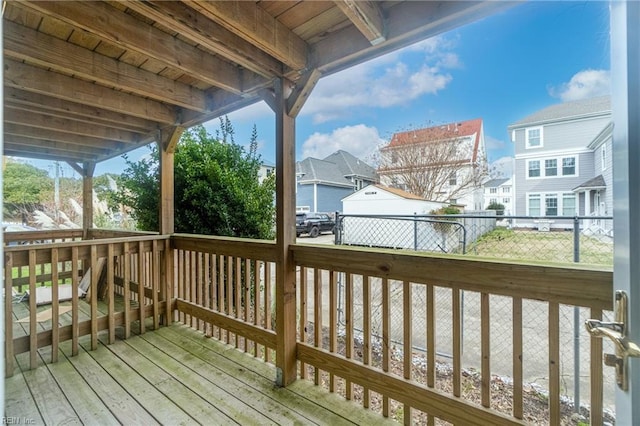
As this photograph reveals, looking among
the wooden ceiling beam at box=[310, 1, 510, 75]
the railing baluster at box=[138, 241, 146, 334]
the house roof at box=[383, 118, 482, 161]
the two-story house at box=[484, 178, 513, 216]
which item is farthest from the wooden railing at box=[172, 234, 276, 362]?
the house roof at box=[383, 118, 482, 161]

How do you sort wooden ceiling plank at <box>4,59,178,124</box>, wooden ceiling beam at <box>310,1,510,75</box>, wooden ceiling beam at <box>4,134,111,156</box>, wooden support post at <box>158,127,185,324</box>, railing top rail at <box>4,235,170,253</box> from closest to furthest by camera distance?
wooden ceiling beam at <box>310,1,510,75</box> → wooden ceiling plank at <box>4,59,178,124</box> → railing top rail at <box>4,235,170,253</box> → wooden support post at <box>158,127,185,324</box> → wooden ceiling beam at <box>4,134,111,156</box>

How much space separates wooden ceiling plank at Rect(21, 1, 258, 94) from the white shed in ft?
6.03

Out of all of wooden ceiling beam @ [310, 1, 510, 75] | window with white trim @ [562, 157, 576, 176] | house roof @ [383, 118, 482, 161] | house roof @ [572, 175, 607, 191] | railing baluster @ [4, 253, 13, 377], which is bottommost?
railing baluster @ [4, 253, 13, 377]

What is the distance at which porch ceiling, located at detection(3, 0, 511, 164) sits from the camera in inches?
62.1

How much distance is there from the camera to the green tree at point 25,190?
6.07 m

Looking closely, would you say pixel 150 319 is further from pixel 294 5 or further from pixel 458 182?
pixel 458 182

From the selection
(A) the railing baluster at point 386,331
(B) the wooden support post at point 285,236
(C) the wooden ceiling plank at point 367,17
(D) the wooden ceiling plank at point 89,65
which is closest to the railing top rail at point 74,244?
(D) the wooden ceiling plank at point 89,65

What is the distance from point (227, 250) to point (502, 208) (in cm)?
262

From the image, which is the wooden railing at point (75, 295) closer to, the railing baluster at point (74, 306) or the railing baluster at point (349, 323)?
the railing baluster at point (74, 306)

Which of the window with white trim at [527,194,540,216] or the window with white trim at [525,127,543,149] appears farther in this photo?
the window with white trim at [527,194,540,216]

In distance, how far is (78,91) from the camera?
2557mm

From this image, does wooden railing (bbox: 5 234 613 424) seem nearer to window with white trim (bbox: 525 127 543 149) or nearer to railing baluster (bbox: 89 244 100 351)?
railing baluster (bbox: 89 244 100 351)

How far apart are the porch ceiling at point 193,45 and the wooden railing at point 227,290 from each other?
4.07ft

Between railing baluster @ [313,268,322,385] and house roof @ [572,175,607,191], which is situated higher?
house roof @ [572,175,607,191]
